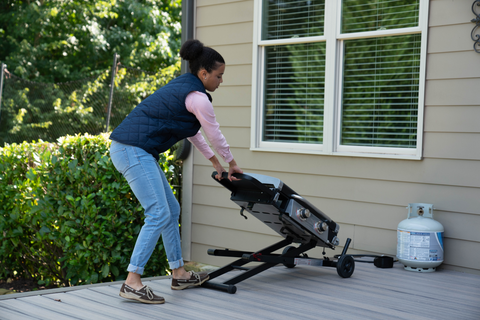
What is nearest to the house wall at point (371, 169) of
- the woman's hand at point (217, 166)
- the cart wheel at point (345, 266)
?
the cart wheel at point (345, 266)

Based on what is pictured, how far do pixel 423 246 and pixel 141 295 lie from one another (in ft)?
6.65

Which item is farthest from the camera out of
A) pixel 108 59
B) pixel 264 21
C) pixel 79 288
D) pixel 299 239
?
pixel 108 59

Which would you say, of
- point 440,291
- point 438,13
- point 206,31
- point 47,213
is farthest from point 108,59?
point 440,291

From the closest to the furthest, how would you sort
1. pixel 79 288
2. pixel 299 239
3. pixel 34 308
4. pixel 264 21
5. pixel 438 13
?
pixel 34 308 < pixel 79 288 < pixel 299 239 < pixel 438 13 < pixel 264 21

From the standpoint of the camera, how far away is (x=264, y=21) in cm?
459

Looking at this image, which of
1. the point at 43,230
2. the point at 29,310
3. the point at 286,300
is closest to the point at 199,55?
the point at 286,300

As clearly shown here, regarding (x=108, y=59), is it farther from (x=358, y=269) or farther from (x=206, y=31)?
(x=358, y=269)

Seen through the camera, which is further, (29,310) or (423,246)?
(423,246)

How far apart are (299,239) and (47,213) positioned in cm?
218

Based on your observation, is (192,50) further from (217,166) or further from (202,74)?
(217,166)

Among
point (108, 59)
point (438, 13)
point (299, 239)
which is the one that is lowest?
point (299, 239)

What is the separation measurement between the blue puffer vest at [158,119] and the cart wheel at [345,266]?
141 centimetres

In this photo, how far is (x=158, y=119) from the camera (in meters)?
2.69

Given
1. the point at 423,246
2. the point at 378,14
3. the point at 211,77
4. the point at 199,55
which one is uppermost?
the point at 378,14
